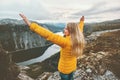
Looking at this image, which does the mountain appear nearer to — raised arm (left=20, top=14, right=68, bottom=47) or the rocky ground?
the rocky ground

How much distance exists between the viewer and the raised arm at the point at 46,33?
7324 millimetres

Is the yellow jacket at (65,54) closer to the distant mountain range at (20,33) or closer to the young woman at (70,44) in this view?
the young woman at (70,44)

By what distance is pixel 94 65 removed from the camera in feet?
58.0

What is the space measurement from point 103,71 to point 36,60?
19.3 feet

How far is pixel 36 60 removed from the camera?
70.6 ft

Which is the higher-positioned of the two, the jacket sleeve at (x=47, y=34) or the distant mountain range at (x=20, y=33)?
the jacket sleeve at (x=47, y=34)

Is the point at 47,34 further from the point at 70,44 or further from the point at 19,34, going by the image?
the point at 19,34

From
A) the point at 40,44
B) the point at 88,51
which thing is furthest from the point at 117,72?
the point at 40,44

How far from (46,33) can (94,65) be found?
34.9 ft

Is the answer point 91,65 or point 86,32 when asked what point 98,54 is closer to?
point 91,65

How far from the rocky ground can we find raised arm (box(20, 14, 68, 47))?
877 cm

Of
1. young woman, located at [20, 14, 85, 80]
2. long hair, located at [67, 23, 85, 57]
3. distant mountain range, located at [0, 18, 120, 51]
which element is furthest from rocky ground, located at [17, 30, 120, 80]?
long hair, located at [67, 23, 85, 57]

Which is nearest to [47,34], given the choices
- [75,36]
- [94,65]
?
[75,36]

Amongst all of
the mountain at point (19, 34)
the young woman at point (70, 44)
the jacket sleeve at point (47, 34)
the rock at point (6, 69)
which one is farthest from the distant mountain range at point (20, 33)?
the jacket sleeve at point (47, 34)
